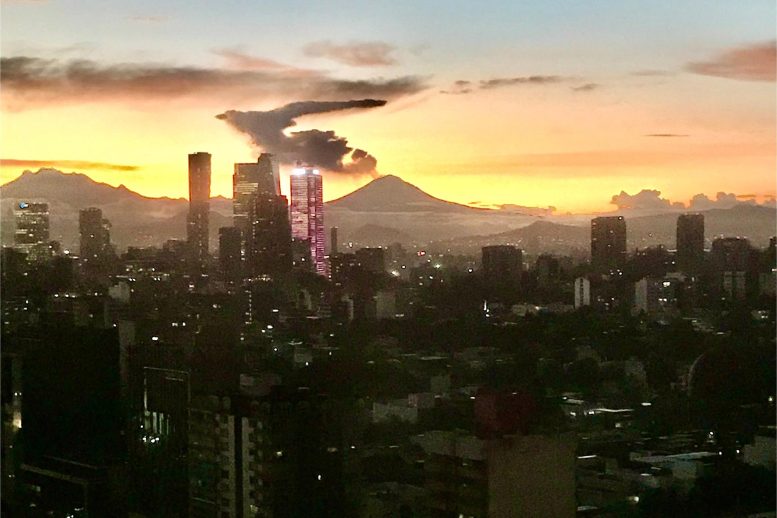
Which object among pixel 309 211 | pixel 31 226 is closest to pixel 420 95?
pixel 309 211

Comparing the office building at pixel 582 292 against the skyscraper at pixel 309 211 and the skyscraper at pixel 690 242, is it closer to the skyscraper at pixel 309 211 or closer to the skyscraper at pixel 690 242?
the skyscraper at pixel 690 242

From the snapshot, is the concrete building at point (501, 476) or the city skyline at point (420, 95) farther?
the city skyline at point (420, 95)

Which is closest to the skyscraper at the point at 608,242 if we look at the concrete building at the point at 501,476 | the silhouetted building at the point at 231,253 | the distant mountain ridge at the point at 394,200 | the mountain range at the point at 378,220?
the mountain range at the point at 378,220

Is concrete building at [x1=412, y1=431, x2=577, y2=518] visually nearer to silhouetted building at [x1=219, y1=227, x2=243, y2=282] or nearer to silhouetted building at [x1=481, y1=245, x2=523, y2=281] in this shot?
silhouetted building at [x1=481, y1=245, x2=523, y2=281]

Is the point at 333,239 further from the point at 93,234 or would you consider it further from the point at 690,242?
the point at 690,242

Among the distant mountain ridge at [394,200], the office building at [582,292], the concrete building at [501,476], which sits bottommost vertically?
the concrete building at [501,476]

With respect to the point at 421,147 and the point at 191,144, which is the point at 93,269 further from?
the point at 421,147

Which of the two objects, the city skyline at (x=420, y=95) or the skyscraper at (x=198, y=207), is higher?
the city skyline at (x=420, y=95)
